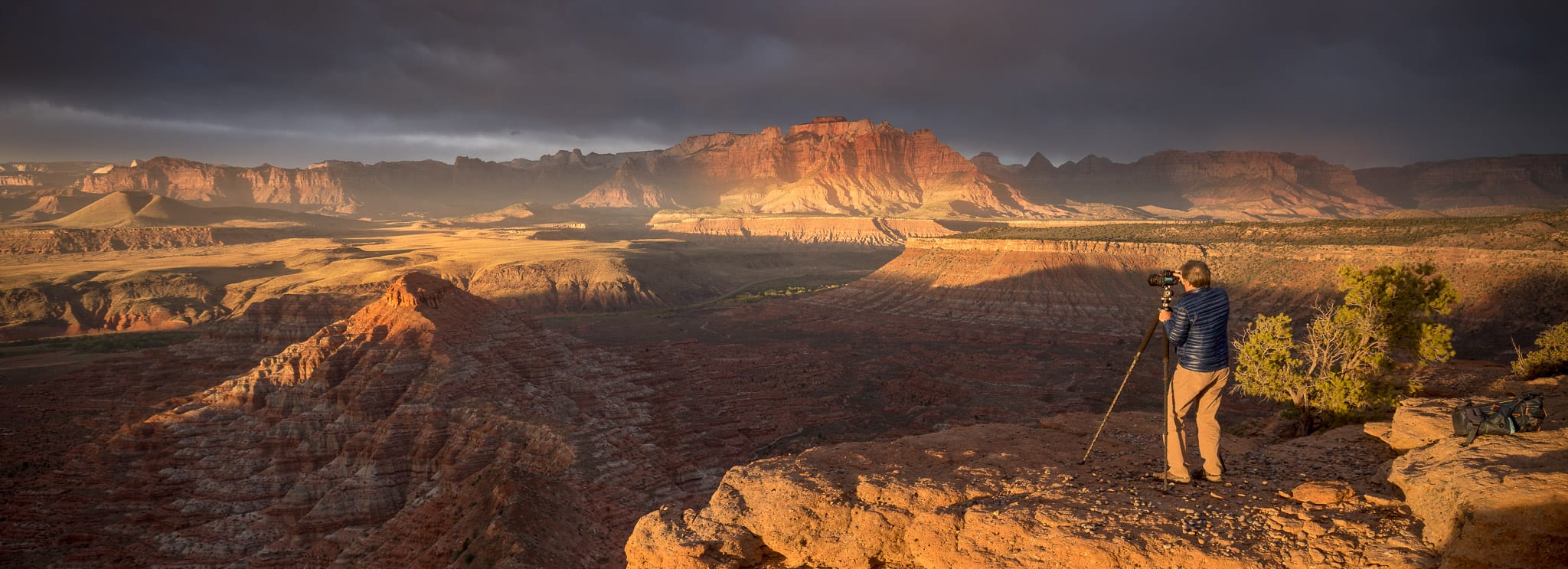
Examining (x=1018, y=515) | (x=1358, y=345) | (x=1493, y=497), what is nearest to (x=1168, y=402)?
(x=1018, y=515)

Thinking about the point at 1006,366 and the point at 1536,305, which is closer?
the point at 1536,305

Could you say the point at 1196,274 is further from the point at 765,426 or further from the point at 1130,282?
the point at 1130,282

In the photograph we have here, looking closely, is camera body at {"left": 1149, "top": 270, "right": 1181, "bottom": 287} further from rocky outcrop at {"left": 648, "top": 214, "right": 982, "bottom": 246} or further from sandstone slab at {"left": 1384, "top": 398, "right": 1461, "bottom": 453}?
rocky outcrop at {"left": 648, "top": 214, "right": 982, "bottom": 246}

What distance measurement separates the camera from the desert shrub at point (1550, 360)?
1806 centimetres

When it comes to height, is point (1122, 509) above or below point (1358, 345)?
below

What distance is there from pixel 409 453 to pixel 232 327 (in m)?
29.6

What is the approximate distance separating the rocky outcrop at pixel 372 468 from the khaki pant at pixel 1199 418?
14448 mm

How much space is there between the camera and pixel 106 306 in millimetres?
80312

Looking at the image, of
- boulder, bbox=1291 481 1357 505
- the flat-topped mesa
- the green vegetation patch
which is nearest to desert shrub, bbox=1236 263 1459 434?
boulder, bbox=1291 481 1357 505

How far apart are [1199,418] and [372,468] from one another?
26.2 m

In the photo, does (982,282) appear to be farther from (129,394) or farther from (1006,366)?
(129,394)

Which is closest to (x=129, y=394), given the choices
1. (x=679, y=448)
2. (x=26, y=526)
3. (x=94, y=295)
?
(x=26, y=526)

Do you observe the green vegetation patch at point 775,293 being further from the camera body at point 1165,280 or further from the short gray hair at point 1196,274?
the short gray hair at point 1196,274

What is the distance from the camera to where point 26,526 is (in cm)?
2152
